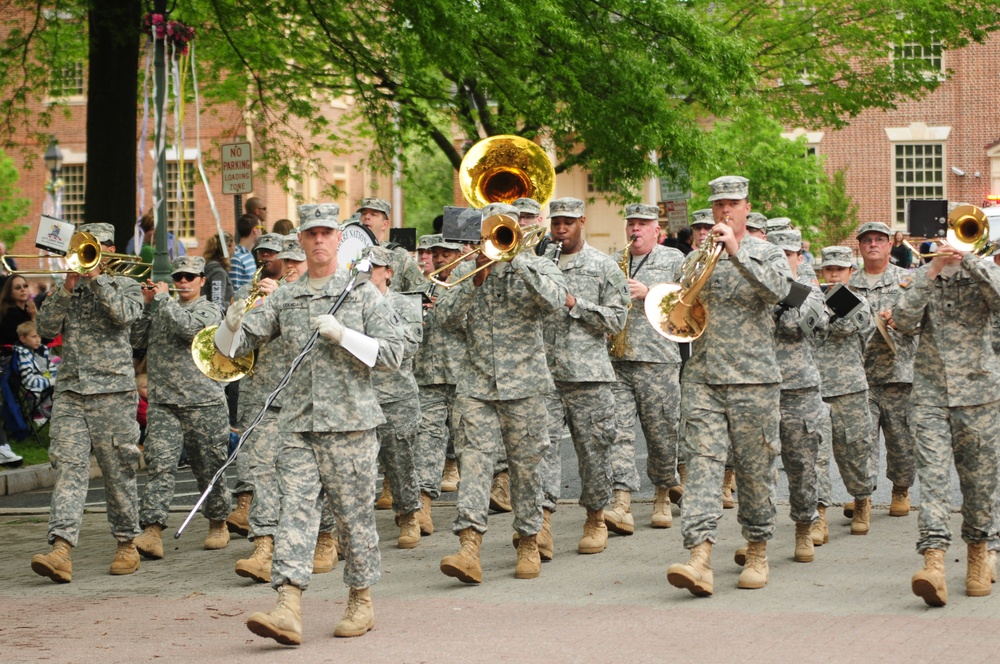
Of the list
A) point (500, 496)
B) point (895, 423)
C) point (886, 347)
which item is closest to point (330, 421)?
point (500, 496)

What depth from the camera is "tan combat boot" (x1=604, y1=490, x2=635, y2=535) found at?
411 inches

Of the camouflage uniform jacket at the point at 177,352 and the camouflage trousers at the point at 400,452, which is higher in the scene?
the camouflage uniform jacket at the point at 177,352

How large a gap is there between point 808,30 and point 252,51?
34.0 feet

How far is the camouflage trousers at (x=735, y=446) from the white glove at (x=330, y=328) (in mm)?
2361

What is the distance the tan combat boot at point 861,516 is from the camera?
10.4 meters

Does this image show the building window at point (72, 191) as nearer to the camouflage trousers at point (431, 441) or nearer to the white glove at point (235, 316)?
the camouflage trousers at point (431, 441)

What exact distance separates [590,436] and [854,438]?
6.47ft

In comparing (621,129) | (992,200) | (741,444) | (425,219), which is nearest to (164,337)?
(741,444)

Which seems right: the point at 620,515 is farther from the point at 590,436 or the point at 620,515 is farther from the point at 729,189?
the point at 729,189

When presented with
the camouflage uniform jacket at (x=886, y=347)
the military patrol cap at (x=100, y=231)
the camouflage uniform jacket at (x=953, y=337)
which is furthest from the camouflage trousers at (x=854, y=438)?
the military patrol cap at (x=100, y=231)

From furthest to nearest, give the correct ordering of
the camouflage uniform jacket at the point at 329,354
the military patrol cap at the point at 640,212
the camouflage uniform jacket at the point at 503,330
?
the military patrol cap at the point at 640,212 → the camouflage uniform jacket at the point at 503,330 → the camouflage uniform jacket at the point at 329,354

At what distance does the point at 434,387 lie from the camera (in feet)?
A: 38.1

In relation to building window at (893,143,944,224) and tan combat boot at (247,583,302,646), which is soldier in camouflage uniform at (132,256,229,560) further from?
building window at (893,143,944,224)

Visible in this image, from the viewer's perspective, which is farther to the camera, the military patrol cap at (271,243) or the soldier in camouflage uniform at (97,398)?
the military patrol cap at (271,243)
